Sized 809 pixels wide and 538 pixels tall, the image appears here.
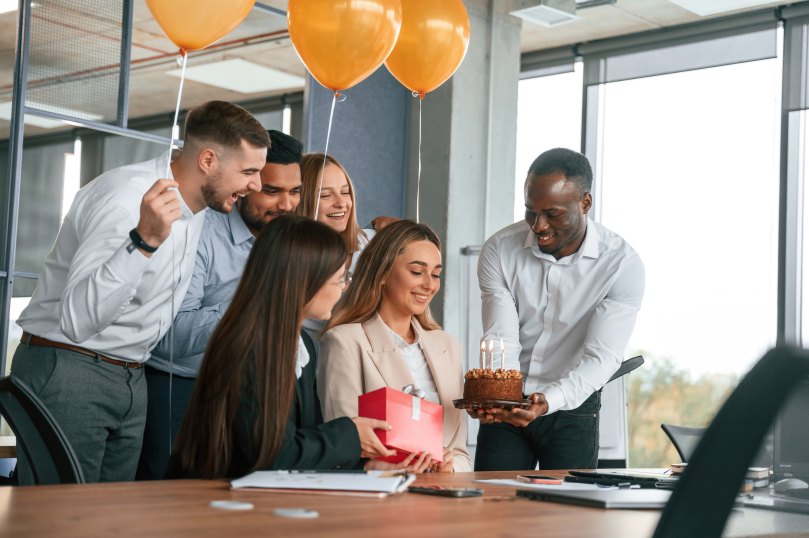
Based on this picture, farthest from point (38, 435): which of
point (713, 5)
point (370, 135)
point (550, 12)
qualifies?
point (713, 5)

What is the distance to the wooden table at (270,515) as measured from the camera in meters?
1.29

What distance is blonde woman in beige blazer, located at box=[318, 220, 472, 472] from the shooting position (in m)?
2.78

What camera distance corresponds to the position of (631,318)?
3346 mm

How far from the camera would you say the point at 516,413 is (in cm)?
277

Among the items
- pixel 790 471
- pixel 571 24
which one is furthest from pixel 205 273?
pixel 571 24

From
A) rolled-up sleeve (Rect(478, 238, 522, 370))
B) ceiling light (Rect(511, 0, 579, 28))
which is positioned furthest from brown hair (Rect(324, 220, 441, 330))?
ceiling light (Rect(511, 0, 579, 28))

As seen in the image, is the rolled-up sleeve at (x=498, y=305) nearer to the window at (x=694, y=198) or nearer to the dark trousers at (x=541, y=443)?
the dark trousers at (x=541, y=443)

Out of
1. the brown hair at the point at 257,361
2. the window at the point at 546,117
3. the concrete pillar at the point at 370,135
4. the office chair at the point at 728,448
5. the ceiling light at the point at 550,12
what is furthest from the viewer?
the window at the point at 546,117

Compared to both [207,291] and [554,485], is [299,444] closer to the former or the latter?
[554,485]

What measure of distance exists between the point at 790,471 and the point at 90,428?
208cm

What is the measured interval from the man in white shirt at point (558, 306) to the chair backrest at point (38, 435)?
159 centimetres

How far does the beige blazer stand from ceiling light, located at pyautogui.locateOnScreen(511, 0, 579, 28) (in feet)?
9.68

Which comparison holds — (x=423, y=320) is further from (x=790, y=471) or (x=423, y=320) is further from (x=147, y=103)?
(x=147, y=103)

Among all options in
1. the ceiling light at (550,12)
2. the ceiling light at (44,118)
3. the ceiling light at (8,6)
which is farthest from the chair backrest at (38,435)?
the ceiling light at (550,12)
